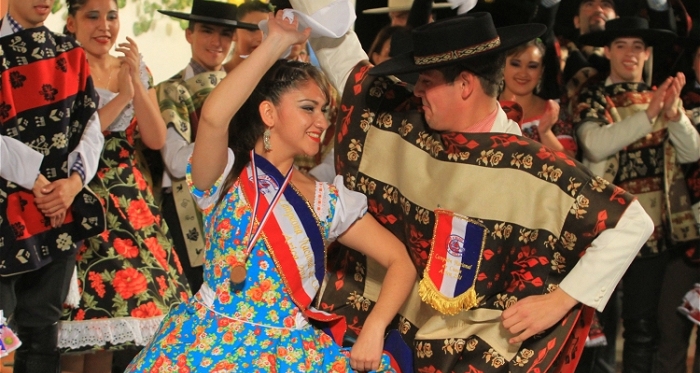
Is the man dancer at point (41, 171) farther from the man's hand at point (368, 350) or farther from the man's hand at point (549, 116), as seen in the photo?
the man's hand at point (549, 116)

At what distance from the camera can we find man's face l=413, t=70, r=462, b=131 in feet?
9.82

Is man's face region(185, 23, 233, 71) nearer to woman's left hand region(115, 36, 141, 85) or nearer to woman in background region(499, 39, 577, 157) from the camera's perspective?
woman's left hand region(115, 36, 141, 85)

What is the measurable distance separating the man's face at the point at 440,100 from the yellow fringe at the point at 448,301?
47cm

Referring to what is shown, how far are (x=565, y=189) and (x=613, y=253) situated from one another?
0.71 feet

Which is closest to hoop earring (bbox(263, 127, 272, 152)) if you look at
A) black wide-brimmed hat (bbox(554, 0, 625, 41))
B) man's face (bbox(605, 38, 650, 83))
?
man's face (bbox(605, 38, 650, 83))

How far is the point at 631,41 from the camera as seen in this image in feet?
15.9

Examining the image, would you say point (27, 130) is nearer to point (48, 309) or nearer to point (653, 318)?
point (48, 309)

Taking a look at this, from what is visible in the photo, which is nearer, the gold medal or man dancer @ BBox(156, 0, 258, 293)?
the gold medal

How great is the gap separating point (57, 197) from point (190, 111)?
36.8 inches

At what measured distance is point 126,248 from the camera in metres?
4.05

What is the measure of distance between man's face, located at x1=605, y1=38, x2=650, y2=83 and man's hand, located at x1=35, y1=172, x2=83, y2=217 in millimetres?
2515

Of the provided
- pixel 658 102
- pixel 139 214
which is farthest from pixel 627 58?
pixel 139 214

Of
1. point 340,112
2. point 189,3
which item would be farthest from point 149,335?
Result: point 189,3

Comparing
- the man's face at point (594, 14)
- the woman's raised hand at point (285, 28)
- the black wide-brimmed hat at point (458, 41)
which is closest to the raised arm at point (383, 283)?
the black wide-brimmed hat at point (458, 41)
